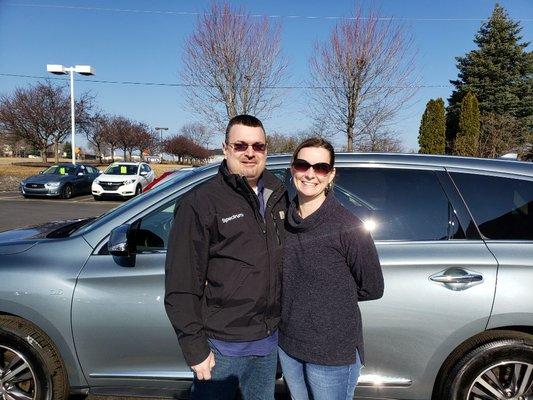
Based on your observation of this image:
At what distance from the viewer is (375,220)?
243 centimetres

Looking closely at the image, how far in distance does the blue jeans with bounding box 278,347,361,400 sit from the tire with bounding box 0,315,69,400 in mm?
1469

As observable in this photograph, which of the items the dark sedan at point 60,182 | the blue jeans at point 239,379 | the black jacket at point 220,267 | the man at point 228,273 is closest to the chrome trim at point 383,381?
the blue jeans at point 239,379

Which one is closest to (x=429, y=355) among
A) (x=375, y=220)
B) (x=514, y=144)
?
(x=375, y=220)

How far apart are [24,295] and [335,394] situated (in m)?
1.80

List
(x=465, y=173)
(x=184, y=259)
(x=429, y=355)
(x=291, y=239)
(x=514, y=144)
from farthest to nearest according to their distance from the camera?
(x=514, y=144)
(x=465, y=173)
(x=429, y=355)
(x=291, y=239)
(x=184, y=259)

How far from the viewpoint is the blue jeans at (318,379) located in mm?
1732

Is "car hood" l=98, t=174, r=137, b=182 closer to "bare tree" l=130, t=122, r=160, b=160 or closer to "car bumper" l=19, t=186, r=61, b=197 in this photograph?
"car bumper" l=19, t=186, r=61, b=197

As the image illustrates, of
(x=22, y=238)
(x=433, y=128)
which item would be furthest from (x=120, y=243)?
(x=433, y=128)

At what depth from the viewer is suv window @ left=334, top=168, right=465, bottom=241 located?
239 cm

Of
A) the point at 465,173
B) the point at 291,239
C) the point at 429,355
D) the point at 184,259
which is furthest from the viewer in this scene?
the point at 465,173

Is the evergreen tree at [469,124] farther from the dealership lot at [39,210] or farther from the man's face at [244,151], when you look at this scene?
the man's face at [244,151]

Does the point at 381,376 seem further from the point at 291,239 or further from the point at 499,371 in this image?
the point at 291,239

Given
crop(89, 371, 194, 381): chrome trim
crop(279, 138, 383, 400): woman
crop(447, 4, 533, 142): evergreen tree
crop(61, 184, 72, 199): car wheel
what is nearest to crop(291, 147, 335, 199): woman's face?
crop(279, 138, 383, 400): woman

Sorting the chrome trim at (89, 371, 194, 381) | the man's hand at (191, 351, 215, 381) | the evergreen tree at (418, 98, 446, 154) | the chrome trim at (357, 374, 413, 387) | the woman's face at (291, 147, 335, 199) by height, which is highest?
the evergreen tree at (418, 98, 446, 154)
